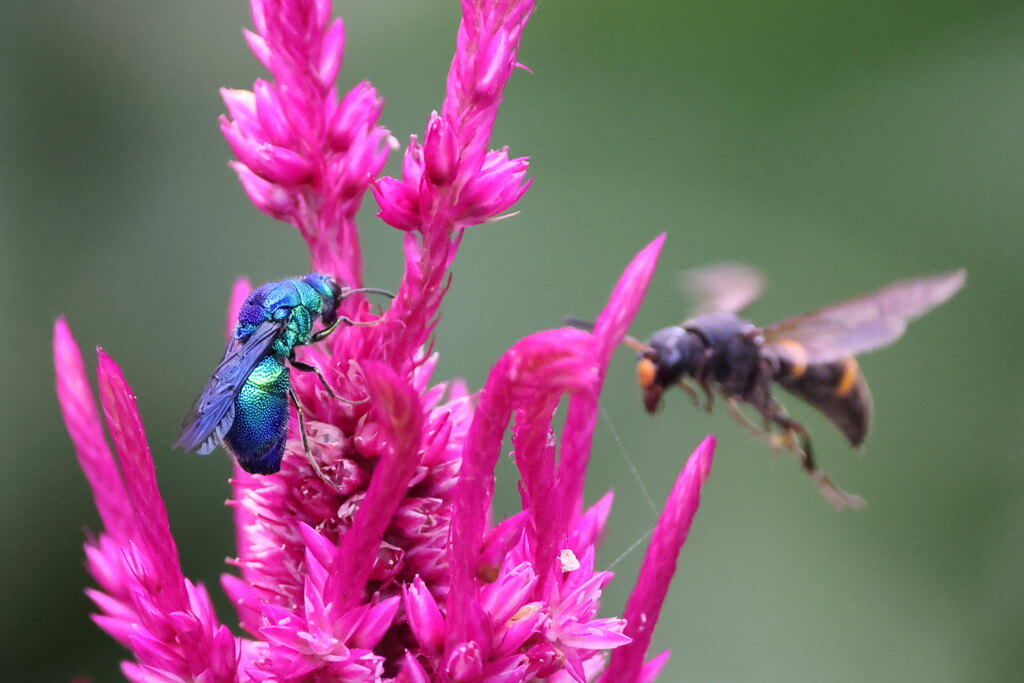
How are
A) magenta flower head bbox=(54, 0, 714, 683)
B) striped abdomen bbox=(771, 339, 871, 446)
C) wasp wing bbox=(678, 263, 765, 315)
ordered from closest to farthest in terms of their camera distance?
magenta flower head bbox=(54, 0, 714, 683), striped abdomen bbox=(771, 339, 871, 446), wasp wing bbox=(678, 263, 765, 315)

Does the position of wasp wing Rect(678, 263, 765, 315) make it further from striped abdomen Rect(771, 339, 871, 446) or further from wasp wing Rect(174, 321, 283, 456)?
wasp wing Rect(174, 321, 283, 456)

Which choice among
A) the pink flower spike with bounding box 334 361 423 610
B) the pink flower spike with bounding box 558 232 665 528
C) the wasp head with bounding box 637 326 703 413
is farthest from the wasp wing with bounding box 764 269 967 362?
the pink flower spike with bounding box 334 361 423 610

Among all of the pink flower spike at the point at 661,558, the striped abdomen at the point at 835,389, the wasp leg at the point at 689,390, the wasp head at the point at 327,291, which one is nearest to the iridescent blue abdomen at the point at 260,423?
the wasp head at the point at 327,291

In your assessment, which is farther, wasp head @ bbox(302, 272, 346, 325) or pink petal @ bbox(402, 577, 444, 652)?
wasp head @ bbox(302, 272, 346, 325)

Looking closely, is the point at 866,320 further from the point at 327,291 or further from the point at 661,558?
the point at 327,291

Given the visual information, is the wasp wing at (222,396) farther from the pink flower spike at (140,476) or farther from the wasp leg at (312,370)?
the pink flower spike at (140,476)

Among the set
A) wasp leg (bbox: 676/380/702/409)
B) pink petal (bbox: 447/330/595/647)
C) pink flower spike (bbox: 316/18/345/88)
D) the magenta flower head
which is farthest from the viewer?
wasp leg (bbox: 676/380/702/409)

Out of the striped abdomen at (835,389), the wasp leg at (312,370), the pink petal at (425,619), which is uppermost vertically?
the striped abdomen at (835,389)

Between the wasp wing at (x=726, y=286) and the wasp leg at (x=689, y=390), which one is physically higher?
the wasp wing at (x=726, y=286)

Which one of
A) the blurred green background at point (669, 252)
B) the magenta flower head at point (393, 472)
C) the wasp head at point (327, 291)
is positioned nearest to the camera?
the magenta flower head at point (393, 472)
